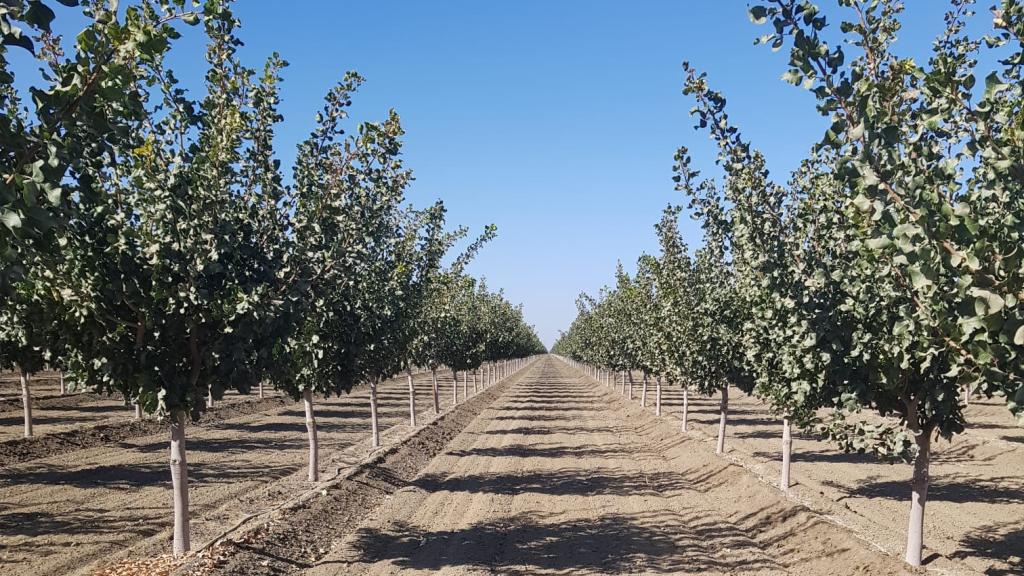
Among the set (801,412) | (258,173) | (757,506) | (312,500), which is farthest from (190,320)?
(757,506)

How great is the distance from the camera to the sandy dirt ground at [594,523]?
12.0m

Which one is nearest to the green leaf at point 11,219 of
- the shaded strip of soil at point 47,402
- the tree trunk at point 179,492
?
the tree trunk at point 179,492

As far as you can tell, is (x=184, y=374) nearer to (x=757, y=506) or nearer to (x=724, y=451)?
(x=757, y=506)

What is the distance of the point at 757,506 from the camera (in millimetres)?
16109

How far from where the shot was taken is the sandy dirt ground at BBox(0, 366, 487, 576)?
12352 millimetres

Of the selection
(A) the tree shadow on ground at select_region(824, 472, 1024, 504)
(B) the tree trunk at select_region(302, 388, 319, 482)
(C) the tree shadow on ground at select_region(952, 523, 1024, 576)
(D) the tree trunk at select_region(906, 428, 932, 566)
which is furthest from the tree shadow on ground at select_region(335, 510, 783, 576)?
(A) the tree shadow on ground at select_region(824, 472, 1024, 504)

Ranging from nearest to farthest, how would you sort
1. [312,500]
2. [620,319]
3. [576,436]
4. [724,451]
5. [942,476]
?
[312,500] → [942,476] → [724,451] → [576,436] → [620,319]

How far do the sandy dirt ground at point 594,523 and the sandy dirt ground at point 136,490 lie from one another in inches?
125

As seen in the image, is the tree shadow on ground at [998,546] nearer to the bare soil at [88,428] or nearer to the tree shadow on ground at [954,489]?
the tree shadow on ground at [954,489]

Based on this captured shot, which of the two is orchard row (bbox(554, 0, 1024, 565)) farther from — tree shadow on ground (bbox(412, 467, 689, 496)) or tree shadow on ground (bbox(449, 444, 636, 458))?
tree shadow on ground (bbox(449, 444, 636, 458))

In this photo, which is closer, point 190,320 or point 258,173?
point 190,320

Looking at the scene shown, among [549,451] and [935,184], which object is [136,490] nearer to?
[549,451]

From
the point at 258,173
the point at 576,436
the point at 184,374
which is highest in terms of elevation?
the point at 258,173

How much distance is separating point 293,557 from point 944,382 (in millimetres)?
10700
